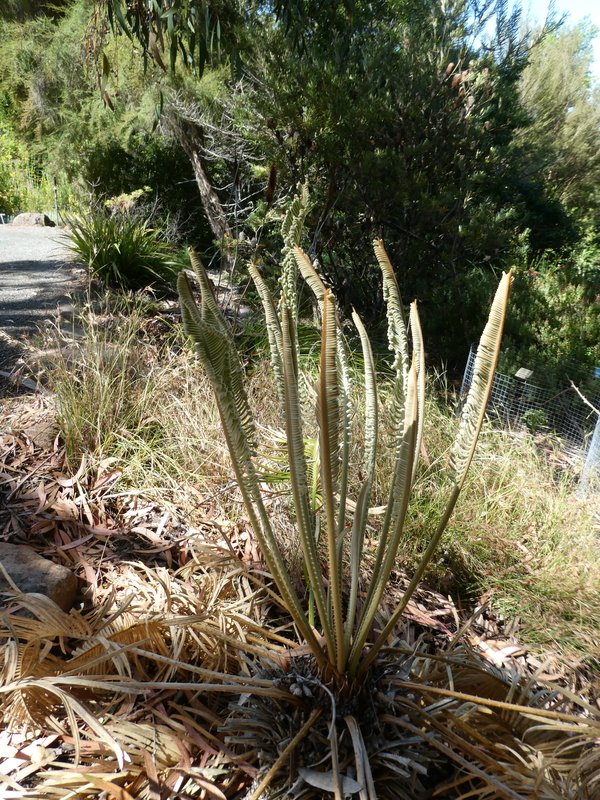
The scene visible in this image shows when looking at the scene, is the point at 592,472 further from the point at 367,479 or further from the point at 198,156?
the point at 198,156

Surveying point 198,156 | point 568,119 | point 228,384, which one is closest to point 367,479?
point 228,384

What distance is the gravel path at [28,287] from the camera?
3.72 m

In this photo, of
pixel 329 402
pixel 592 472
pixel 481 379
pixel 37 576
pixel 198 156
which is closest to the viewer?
pixel 329 402

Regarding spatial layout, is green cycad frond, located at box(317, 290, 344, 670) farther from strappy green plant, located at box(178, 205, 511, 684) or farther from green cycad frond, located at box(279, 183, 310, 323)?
green cycad frond, located at box(279, 183, 310, 323)

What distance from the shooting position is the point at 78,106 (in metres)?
8.61

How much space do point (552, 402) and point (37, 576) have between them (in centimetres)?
359

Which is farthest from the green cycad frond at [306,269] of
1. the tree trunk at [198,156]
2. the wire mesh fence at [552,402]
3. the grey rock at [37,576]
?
the tree trunk at [198,156]

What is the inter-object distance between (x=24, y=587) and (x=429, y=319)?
4.16 m

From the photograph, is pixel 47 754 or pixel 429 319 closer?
pixel 47 754

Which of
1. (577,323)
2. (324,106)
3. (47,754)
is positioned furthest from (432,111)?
(47,754)

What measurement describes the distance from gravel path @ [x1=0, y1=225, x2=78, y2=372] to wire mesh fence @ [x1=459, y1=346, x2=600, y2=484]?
3.12 meters

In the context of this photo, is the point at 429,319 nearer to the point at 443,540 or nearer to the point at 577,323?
the point at 577,323

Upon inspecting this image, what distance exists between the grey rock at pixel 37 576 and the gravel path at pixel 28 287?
4.63ft

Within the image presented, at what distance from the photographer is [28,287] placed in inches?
196
